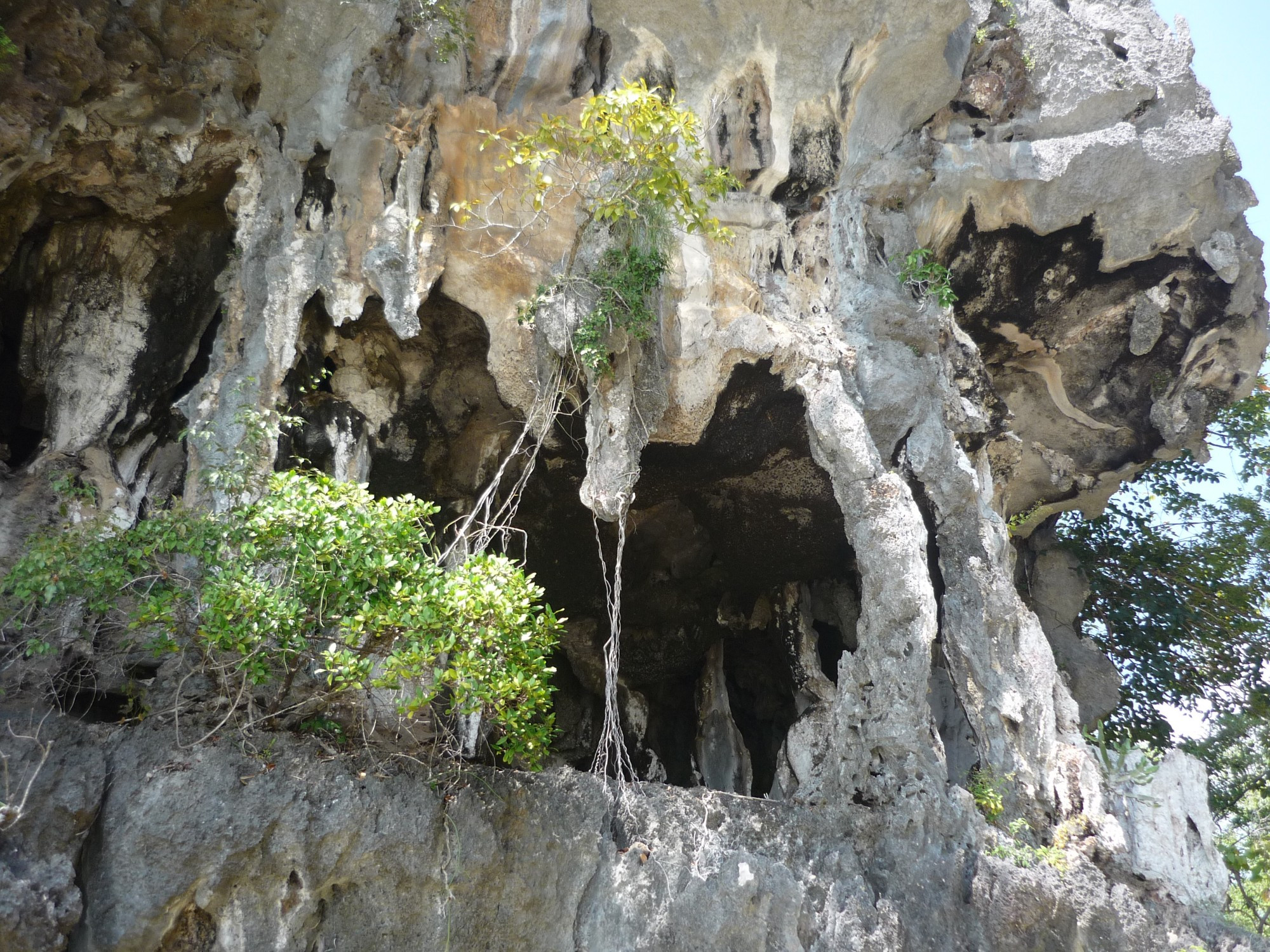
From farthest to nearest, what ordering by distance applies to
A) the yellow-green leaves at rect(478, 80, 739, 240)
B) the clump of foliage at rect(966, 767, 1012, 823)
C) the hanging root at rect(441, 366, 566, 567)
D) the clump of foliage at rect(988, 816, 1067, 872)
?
the yellow-green leaves at rect(478, 80, 739, 240)
the hanging root at rect(441, 366, 566, 567)
the clump of foliage at rect(966, 767, 1012, 823)
the clump of foliage at rect(988, 816, 1067, 872)

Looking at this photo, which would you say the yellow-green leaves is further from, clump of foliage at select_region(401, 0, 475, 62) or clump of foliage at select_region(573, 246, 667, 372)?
clump of foliage at select_region(401, 0, 475, 62)

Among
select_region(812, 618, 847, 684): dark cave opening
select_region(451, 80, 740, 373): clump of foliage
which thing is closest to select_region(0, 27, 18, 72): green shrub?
select_region(451, 80, 740, 373): clump of foliage

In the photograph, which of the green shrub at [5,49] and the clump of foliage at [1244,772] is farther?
the clump of foliage at [1244,772]

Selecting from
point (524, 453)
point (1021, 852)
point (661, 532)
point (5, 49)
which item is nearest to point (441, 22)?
point (5, 49)

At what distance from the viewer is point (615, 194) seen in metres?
6.90

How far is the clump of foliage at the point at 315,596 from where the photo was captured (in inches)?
200

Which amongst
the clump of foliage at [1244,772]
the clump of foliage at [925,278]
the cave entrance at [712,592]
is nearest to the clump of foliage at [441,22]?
the cave entrance at [712,592]

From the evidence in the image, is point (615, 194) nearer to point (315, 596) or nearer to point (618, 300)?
point (618, 300)

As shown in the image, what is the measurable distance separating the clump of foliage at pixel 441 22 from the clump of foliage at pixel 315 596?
3.54 metres

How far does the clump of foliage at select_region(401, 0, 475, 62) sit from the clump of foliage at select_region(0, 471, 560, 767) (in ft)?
11.6

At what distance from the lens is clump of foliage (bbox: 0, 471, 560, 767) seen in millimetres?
5078

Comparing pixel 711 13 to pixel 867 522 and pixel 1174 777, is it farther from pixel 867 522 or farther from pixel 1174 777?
pixel 1174 777

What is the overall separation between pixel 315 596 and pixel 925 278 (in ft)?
17.1

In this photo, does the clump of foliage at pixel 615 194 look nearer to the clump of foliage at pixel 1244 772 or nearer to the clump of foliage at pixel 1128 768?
the clump of foliage at pixel 1128 768
